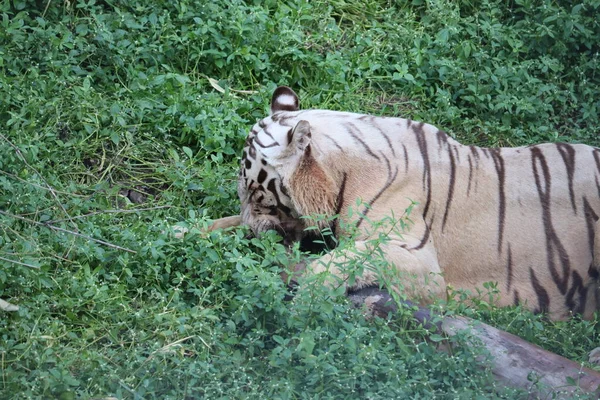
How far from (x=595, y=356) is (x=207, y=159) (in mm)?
2327

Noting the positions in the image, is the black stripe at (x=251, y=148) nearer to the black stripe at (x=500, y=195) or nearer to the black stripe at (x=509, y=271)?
the black stripe at (x=500, y=195)

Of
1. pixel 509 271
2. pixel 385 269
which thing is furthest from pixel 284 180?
pixel 509 271

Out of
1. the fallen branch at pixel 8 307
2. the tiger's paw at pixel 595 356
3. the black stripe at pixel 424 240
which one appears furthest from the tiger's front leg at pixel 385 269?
the fallen branch at pixel 8 307

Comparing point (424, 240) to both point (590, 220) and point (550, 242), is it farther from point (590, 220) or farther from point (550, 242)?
point (590, 220)

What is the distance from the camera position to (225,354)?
343cm

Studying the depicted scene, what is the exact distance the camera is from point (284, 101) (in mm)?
4695

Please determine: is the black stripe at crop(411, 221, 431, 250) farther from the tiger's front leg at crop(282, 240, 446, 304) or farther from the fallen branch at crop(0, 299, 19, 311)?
the fallen branch at crop(0, 299, 19, 311)

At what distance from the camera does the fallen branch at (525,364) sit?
131 inches

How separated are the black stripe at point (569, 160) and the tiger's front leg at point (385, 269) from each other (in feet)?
2.45

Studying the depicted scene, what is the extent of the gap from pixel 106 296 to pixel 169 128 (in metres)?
1.57

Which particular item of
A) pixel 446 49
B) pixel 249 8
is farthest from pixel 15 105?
pixel 446 49

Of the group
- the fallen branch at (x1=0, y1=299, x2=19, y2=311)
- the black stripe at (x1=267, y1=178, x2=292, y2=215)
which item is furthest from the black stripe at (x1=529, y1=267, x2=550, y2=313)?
the fallen branch at (x1=0, y1=299, x2=19, y2=311)

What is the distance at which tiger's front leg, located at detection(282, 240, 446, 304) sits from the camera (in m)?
3.60

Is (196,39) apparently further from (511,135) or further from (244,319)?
(244,319)
